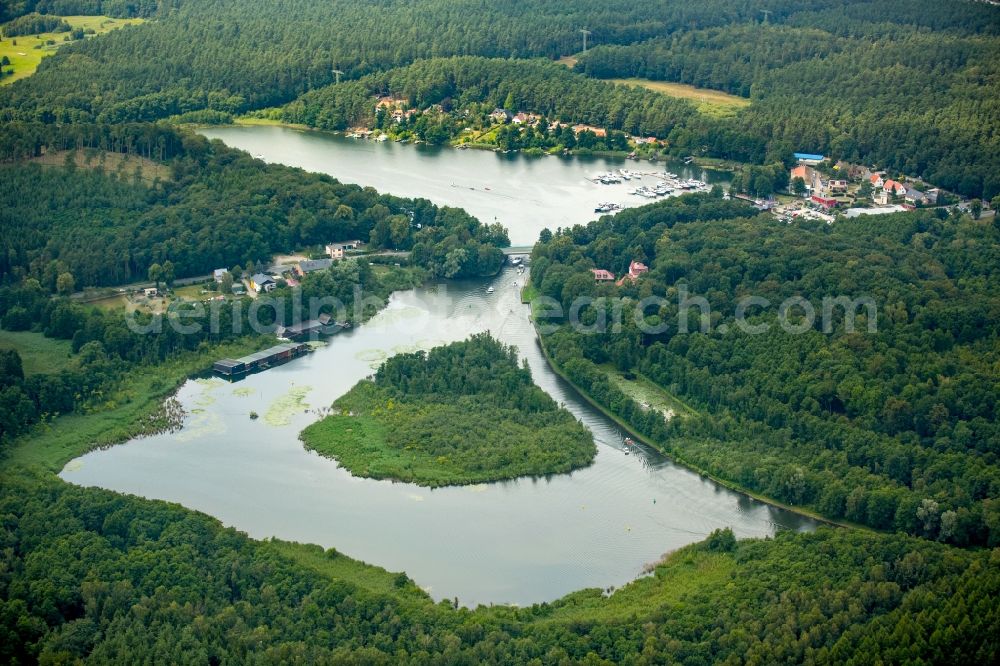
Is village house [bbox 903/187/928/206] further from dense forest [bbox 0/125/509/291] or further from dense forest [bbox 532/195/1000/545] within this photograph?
dense forest [bbox 0/125/509/291]

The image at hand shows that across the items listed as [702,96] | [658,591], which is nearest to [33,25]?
[702,96]

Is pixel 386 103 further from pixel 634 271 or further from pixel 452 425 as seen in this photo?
pixel 452 425

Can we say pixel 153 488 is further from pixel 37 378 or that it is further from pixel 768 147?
pixel 768 147

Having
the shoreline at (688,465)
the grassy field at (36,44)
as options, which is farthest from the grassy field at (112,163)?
the shoreline at (688,465)

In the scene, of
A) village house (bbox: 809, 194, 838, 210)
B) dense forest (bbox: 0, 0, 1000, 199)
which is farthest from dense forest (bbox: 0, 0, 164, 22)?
village house (bbox: 809, 194, 838, 210)

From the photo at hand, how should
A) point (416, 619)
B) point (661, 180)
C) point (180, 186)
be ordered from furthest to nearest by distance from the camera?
1. point (661, 180)
2. point (180, 186)
3. point (416, 619)

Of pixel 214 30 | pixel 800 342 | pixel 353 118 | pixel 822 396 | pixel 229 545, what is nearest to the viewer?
pixel 229 545

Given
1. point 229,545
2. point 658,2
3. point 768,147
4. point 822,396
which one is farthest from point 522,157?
point 229,545
